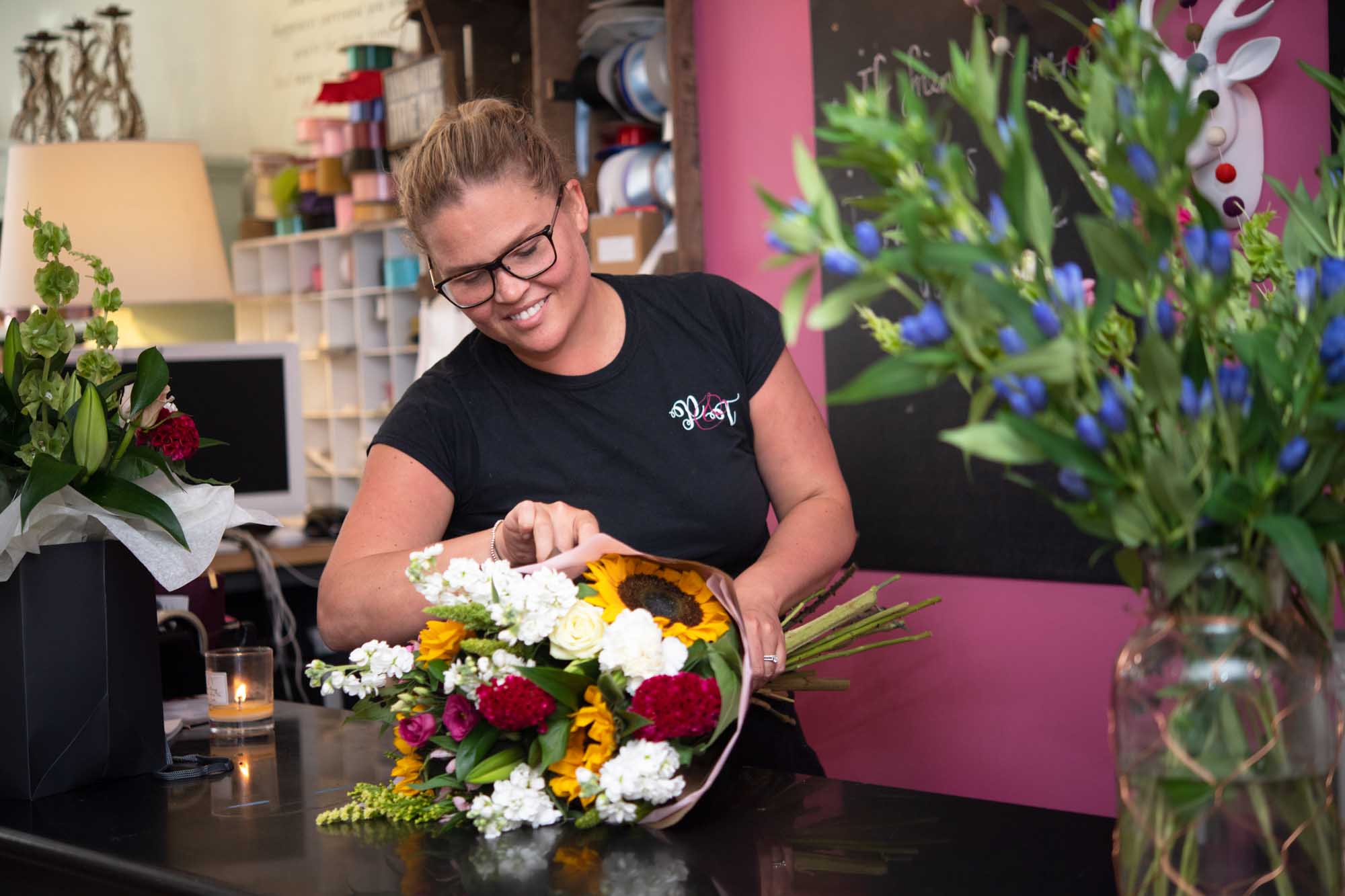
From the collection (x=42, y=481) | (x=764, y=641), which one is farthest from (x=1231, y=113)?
(x=42, y=481)

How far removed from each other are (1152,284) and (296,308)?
294 inches

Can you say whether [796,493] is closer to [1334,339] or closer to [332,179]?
[1334,339]

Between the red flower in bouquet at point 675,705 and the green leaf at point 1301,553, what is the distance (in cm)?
50

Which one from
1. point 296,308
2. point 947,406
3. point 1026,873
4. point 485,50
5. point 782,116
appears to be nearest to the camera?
point 1026,873

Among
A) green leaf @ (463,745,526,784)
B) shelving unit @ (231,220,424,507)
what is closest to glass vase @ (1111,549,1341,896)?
green leaf @ (463,745,526,784)

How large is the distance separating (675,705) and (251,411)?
2.90m

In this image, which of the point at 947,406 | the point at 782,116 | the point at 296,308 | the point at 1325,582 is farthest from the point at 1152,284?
the point at 296,308

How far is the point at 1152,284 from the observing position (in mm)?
770

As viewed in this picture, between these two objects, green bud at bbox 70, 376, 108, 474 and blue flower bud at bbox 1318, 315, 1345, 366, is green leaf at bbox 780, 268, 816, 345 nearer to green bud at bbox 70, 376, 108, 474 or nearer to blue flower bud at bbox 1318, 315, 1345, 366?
blue flower bud at bbox 1318, 315, 1345, 366

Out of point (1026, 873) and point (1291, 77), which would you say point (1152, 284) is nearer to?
point (1026, 873)

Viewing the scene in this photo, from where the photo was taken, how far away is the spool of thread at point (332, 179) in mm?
6914

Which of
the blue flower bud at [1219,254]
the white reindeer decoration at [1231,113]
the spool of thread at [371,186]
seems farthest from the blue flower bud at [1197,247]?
the spool of thread at [371,186]

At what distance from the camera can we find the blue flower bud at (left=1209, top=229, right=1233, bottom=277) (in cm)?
74

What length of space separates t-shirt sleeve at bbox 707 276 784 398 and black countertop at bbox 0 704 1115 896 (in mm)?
612
